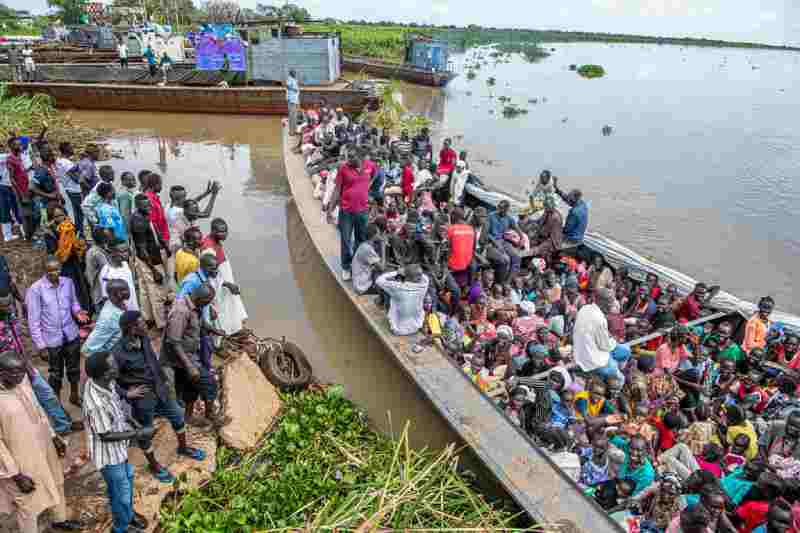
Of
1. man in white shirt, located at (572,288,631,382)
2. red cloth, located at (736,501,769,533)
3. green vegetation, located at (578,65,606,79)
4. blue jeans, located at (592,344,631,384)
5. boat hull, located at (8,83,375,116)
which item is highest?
green vegetation, located at (578,65,606,79)

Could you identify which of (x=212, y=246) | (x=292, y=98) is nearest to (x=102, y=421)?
(x=212, y=246)

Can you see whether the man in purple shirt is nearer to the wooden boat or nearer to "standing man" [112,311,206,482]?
"standing man" [112,311,206,482]

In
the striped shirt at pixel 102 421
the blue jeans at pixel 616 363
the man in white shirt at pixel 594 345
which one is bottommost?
the blue jeans at pixel 616 363

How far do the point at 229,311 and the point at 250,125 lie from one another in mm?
14573

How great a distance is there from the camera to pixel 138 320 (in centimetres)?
323

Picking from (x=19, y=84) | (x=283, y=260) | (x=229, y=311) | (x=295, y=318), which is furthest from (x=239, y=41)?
(x=229, y=311)

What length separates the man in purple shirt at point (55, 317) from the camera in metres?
3.94

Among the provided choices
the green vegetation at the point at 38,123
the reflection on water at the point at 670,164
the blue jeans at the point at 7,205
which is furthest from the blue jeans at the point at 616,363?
the green vegetation at the point at 38,123

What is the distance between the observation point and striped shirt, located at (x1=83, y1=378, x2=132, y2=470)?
115 inches

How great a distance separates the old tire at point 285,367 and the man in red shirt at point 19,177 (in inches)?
171

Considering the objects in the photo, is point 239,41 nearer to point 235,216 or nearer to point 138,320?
point 235,216

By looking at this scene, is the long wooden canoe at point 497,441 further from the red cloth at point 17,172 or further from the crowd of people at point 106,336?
the red cloth at point 17,172

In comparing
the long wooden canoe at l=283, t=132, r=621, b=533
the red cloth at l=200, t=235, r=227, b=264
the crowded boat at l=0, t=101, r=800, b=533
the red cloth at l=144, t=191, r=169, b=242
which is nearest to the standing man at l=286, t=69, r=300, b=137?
the crowded boat at l=0, t=101, r=800, b=533

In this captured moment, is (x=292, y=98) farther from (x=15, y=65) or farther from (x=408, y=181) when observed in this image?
(x=15, y=65)
